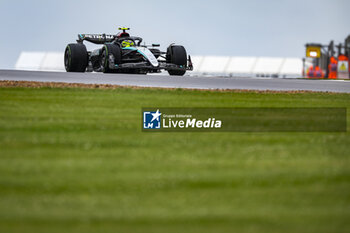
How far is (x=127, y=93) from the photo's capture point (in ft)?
50.4

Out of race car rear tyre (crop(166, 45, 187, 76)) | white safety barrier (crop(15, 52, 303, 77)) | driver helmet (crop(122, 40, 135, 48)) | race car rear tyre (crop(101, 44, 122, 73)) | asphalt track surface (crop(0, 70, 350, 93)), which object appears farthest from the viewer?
white safety barrier (crop(15, 52, 303, 77))

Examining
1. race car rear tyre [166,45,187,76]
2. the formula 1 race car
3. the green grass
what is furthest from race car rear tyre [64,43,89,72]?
the green grass

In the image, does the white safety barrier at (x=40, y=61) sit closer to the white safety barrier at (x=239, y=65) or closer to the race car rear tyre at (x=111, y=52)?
the white safety barrier at (x=239, y=65)

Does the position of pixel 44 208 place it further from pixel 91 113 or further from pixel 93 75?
pixel 93 75

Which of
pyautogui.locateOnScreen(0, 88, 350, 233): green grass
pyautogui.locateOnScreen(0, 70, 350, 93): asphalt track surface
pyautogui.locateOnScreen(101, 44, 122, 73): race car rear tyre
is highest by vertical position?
pyautogui.locateOnScreen(0, 88, 350, 233): green grass

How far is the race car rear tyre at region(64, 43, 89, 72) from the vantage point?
2364 cm

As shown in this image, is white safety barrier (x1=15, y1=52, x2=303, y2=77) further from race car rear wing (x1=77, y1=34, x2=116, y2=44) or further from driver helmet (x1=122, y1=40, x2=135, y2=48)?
driver helmet (x1=122, y1=40, x2=135, y2=48)

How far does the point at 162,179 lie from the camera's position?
6.64 metres

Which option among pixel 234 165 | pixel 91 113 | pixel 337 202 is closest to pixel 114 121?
pixel 91 113

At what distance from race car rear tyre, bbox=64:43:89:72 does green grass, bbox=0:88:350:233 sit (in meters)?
12.4

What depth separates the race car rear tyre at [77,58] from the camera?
931 inches

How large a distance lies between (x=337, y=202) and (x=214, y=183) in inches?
50.0

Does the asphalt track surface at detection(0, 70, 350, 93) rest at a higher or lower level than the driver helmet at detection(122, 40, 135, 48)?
lower

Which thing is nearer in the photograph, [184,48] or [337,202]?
[337,202]
